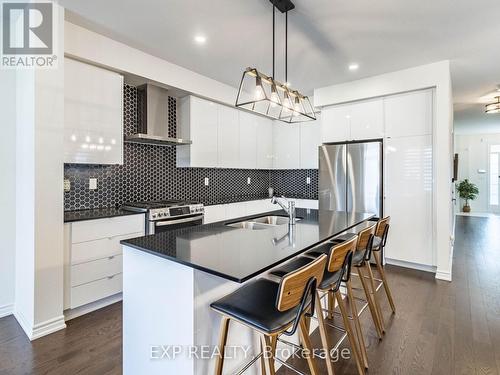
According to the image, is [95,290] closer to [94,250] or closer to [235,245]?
[94,250]

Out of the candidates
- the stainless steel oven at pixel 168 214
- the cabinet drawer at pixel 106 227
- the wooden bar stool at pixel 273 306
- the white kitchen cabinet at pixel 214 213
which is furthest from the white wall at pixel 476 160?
the cabinet drawer at pixel 106 227

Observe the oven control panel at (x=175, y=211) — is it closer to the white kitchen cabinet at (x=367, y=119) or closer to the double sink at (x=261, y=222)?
the double sink at (x=261, y=222)

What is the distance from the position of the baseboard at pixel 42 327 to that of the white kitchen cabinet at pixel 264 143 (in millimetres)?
3674

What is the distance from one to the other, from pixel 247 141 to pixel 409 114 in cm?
251

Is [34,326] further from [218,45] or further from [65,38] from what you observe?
[218,45]

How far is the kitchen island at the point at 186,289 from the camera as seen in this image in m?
1.31

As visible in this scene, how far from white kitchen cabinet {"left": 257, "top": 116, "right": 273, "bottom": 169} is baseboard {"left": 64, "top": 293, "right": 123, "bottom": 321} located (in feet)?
10.5

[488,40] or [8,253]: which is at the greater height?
[488,40]

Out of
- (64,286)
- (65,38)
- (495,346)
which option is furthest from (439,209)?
Answer: (65,38)

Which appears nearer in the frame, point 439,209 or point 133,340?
point 133,340

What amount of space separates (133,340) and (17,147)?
214cm

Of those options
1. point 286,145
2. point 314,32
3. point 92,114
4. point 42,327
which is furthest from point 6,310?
point 286,145

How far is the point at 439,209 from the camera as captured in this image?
3.51 m

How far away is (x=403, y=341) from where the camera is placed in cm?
214
